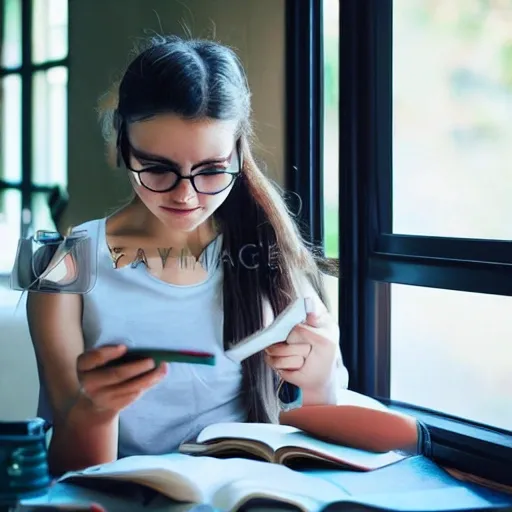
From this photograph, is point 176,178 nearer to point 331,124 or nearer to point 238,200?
point 238,200

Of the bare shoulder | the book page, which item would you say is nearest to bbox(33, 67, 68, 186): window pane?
the bare shoulder

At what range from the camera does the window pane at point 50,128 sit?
118 centimetres

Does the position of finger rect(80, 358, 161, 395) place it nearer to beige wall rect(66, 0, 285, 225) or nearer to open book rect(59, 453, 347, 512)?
open book rect(59, 453, 347, 512)

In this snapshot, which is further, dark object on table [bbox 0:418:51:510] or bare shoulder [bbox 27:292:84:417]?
bare shoulder [bbox 27:292:84:417]

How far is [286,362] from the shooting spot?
1247mm

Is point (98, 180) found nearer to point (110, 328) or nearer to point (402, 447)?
point (110, 328)

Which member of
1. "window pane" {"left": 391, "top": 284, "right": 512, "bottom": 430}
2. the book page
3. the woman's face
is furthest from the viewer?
"window pane" {"left": 391, "top": 284, "right": 512, "bottom": 430}

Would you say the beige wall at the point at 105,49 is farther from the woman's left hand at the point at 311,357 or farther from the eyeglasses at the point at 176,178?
the woman's left hand at the point at 311,357

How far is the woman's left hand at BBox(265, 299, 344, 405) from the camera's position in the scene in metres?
1.25

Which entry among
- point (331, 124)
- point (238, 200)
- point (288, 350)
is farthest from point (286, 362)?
point (331, 124)

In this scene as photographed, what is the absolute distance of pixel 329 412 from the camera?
1.25 meters

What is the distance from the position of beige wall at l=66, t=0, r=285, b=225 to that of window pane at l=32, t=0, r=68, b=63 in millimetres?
12

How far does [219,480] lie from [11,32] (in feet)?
2.18

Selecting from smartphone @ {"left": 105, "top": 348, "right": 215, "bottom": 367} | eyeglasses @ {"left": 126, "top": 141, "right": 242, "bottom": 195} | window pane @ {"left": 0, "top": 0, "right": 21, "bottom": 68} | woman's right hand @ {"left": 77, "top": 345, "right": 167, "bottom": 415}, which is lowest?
woman's right hand @ {"left": 77, "top": 345, "right": 167, "bottom": 415}
